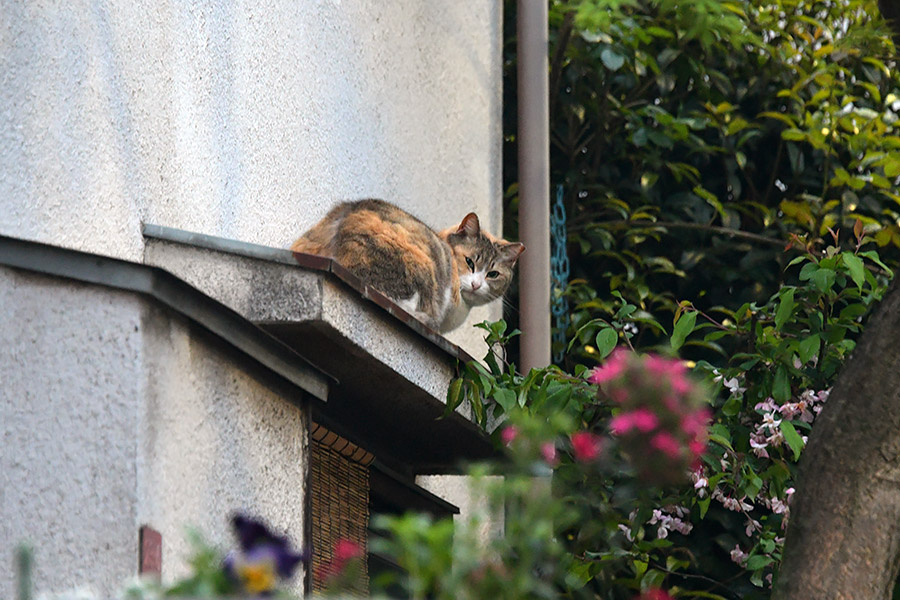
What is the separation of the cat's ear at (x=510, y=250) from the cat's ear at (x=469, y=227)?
27 cm

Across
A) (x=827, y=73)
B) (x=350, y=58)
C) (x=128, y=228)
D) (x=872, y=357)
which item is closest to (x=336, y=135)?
(x=350, y=58)

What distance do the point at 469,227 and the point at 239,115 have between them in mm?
1529

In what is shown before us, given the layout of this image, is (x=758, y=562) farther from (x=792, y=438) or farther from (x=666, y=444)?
(x=666, y=444)

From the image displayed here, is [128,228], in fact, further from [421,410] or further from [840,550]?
[840,550]

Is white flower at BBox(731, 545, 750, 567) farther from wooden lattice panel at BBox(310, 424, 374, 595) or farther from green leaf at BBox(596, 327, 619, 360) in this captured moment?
wooden lattice panel at BBox(310, 424, 374, 595)

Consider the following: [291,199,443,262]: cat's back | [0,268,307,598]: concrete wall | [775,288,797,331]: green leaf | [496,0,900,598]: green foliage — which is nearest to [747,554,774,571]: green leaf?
[775,288,797,331]: green leaf

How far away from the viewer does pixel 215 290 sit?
3.74 metres

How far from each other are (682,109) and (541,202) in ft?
6.89

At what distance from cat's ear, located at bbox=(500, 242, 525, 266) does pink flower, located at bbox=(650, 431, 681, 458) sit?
419cm

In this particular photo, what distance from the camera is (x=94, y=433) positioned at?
115 inches

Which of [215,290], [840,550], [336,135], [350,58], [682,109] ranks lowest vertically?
[840,550]

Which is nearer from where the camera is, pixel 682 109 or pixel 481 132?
pixel 481 132

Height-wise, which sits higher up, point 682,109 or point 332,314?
point 682,109

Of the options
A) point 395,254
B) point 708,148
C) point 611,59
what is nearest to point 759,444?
point 395,254
